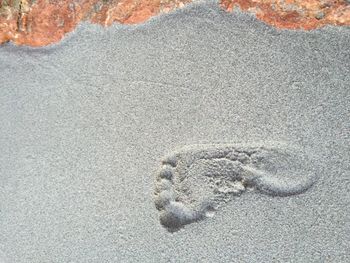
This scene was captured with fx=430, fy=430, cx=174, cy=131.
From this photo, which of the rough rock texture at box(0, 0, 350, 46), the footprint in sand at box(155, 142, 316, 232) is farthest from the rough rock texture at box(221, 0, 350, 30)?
the footprint in sand at box(155, 142, 316, 232)

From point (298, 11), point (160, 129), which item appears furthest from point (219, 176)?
point (298, 11)

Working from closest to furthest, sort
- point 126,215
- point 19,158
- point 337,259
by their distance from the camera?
1. point 337,259
2. point 126,215
3. point 19,158

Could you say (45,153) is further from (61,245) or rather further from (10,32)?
(10,32)

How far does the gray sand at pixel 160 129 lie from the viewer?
4.77ft

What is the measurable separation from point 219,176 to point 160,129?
270mm

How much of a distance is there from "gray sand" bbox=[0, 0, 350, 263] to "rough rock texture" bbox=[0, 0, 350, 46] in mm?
37

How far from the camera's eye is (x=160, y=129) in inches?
60.9

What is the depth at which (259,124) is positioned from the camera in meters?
1.49

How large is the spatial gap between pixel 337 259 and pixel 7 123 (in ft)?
4.22

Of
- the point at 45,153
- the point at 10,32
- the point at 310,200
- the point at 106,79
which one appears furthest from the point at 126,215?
the point at 10,32

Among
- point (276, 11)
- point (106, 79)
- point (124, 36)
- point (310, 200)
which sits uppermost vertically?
point (276, 11)

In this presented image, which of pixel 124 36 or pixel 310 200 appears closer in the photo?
pixel 310 200

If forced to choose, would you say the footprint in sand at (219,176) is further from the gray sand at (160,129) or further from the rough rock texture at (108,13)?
Answer: the rough rock texture at (108,13)

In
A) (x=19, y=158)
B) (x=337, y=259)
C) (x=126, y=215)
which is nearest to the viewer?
(x=337, y=259)
